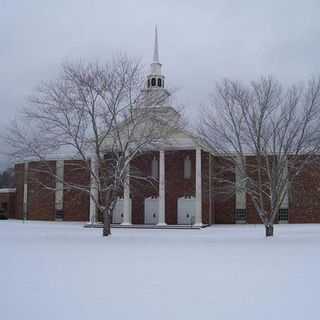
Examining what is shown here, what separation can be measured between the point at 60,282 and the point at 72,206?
41.7 metres

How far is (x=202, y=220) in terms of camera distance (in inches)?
1843

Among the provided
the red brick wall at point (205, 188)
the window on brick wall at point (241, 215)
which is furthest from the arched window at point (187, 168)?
the window on brick wall at point (241, 215)

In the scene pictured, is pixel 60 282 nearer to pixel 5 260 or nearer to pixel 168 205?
pixel 5 260

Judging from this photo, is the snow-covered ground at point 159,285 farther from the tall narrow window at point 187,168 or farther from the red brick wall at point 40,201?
the red brick wall at point 40,201

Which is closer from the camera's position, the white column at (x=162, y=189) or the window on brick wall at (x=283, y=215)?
the white column at (x=162, y=189)

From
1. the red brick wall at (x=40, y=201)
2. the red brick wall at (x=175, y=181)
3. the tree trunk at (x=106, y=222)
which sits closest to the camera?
the tree trunk at (x=106, y=222)

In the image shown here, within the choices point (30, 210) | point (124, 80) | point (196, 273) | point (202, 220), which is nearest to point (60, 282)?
point (196, 273)

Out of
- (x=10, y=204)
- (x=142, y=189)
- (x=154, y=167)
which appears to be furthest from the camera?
(x=10, y=204)

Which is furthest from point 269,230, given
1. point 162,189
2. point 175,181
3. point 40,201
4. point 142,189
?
point 40,201

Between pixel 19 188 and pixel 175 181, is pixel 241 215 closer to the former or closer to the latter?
pixel 175 181

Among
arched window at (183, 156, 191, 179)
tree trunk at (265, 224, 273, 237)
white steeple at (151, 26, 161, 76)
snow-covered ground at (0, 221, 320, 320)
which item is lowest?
snow-covered ground at (0, 221, 320, 320)

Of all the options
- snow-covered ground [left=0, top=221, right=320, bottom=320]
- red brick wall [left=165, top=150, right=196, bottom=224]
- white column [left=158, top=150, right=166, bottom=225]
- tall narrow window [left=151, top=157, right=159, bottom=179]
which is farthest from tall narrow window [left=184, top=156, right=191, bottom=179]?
snow-covered ground [left=0, top=221, right=320, bottom=320]

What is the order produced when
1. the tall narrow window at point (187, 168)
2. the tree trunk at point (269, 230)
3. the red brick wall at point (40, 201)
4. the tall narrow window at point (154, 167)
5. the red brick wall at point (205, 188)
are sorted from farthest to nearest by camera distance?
1. the red brick wall at point (40, 201)
2. the tall narrow window at point (154, 167)
3. the tall narrow window at point (187, 168)
4. the red brick wall at point (205, 188)
5. the tree trunk at point (269, 230)

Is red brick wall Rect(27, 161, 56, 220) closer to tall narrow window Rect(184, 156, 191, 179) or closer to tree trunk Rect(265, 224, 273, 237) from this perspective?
tall narrow window Rect(184, 156, 191, 179)
